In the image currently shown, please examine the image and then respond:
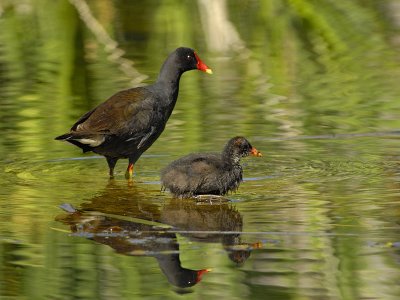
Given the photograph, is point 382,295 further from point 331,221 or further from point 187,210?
point 187,210

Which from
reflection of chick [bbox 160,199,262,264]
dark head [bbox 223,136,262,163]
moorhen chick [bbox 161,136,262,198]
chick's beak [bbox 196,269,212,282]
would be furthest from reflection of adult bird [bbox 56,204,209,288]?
dark head [bbox 223,136,262,163]

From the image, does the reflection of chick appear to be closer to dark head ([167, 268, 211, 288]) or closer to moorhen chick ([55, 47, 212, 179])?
dark head ([167, 268, 211, 288])

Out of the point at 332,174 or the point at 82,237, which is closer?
the point at 82,237

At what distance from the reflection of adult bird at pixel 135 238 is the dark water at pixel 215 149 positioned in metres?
0.01

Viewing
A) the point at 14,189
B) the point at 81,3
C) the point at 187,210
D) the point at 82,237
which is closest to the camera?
the point at 82,237

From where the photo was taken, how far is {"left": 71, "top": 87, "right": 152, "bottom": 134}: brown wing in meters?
9.03

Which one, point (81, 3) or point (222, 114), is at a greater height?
point (81, 3)

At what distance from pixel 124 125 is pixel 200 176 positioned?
1.34 meters

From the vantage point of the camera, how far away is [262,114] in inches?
438

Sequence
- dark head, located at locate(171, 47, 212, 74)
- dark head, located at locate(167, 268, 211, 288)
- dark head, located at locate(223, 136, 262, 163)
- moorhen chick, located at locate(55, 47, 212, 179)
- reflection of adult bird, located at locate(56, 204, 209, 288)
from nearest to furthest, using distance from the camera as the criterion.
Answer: dark head, located at locate(167, 268, 211, 288) → reflection of adult bird, located at locate(56, 204, 209, 288) → dark head, located at locate(223, 136, 262, 163) → moorhen chick, located at locate(55, 47, 212, 179) → dark head, located at locate(171, 47, 212, 74)

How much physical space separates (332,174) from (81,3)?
8.97 metres

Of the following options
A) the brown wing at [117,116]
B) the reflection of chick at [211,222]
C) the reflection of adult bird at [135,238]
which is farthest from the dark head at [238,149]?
the reflection of adult bird at [135,238]

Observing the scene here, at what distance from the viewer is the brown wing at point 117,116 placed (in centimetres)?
903

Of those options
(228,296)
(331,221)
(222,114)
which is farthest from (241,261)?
(222,114)
